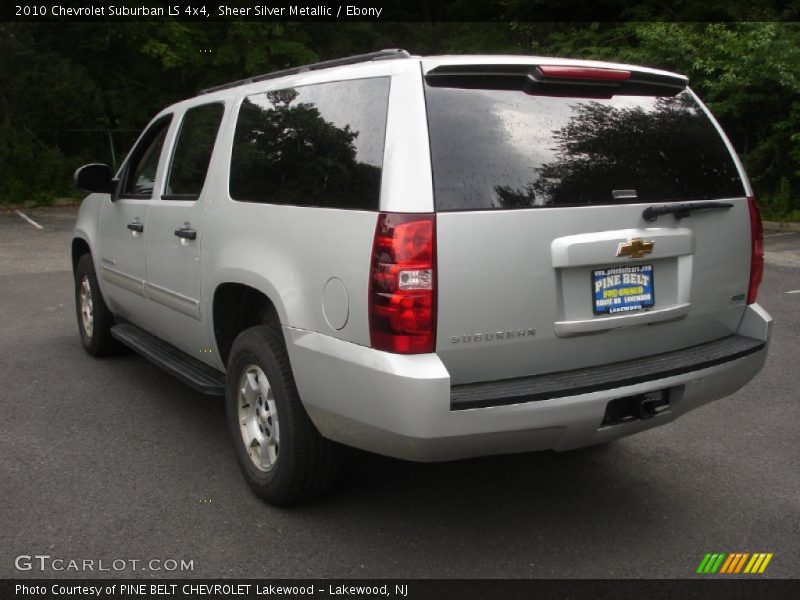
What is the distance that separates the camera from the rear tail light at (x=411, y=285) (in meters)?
2.83

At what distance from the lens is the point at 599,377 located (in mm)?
3113

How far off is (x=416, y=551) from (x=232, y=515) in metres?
0.86

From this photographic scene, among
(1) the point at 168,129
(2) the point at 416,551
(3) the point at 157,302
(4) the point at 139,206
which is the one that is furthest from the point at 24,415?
(2) the point at 416,551

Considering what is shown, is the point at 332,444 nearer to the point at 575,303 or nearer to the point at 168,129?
the point at 575,303

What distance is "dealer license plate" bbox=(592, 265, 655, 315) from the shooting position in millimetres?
3105

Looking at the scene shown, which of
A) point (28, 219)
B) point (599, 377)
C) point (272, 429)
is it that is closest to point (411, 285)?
point (599, 377)

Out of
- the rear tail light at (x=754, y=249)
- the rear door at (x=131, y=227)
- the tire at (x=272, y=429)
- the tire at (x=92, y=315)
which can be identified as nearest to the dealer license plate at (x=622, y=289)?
the rear tail light at (x=754, y=249)

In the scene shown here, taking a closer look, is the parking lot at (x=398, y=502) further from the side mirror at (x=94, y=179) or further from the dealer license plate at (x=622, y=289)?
the side mirror at (x=94, y=179)

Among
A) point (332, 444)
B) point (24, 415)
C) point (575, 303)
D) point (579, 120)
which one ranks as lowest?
point (24, 415)

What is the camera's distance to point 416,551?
325cm

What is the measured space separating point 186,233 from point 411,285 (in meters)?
1.78

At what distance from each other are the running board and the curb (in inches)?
507

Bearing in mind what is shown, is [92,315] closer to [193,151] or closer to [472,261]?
[193,151]

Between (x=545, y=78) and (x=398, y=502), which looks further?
(x=398, y=502)
